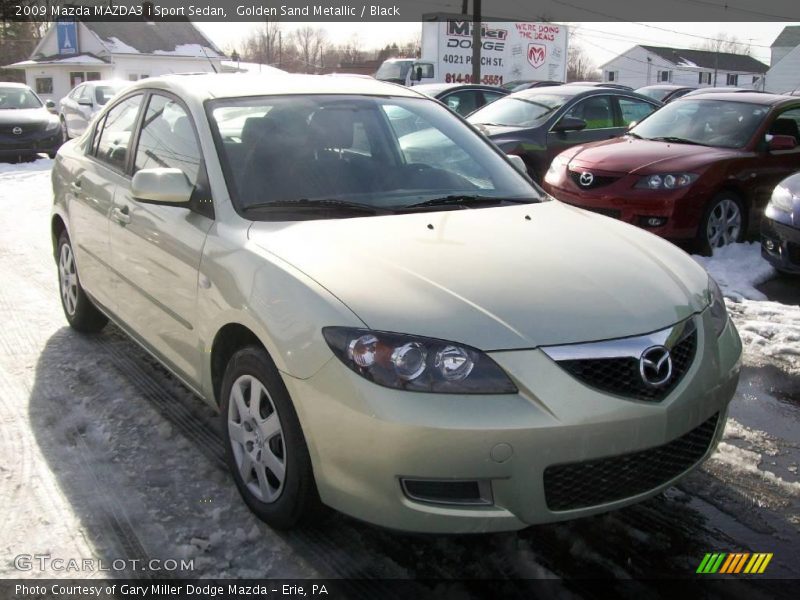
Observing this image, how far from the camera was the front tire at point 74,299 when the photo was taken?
16.4 ft

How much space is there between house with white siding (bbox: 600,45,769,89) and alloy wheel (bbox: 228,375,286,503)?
76.9 metres

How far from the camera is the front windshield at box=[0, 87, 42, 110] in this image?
56.0 ft

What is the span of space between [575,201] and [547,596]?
5581mm

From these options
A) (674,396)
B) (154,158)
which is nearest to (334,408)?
(674,396)

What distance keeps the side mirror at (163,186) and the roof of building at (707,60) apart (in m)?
79.3

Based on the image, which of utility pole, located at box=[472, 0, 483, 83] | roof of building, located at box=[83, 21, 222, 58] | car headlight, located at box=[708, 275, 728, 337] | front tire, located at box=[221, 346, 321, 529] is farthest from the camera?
roof of building, located at box=[83, 21, 222, 58]

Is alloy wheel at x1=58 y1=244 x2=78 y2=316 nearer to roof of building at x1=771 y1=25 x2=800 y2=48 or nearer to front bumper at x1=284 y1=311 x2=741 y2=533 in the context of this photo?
front bumper at x1=284 y1=311 x2=741 y2=533

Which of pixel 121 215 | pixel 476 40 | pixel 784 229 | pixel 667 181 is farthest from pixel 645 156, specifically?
pixel 476 40

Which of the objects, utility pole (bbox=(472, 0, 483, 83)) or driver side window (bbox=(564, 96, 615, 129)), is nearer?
driver side window (bbox=(564, 96, 615, 129))

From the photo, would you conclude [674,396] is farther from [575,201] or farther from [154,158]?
[575,201]

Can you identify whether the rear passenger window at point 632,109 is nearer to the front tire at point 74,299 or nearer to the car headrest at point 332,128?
the car headrest at point 332,128

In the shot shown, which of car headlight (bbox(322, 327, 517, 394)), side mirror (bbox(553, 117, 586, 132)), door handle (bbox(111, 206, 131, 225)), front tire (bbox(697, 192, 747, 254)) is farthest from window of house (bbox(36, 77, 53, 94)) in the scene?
car headlight (bbox(322, 327, 517, 394))

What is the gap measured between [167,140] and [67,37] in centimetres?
5298

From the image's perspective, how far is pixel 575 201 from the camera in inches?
301
